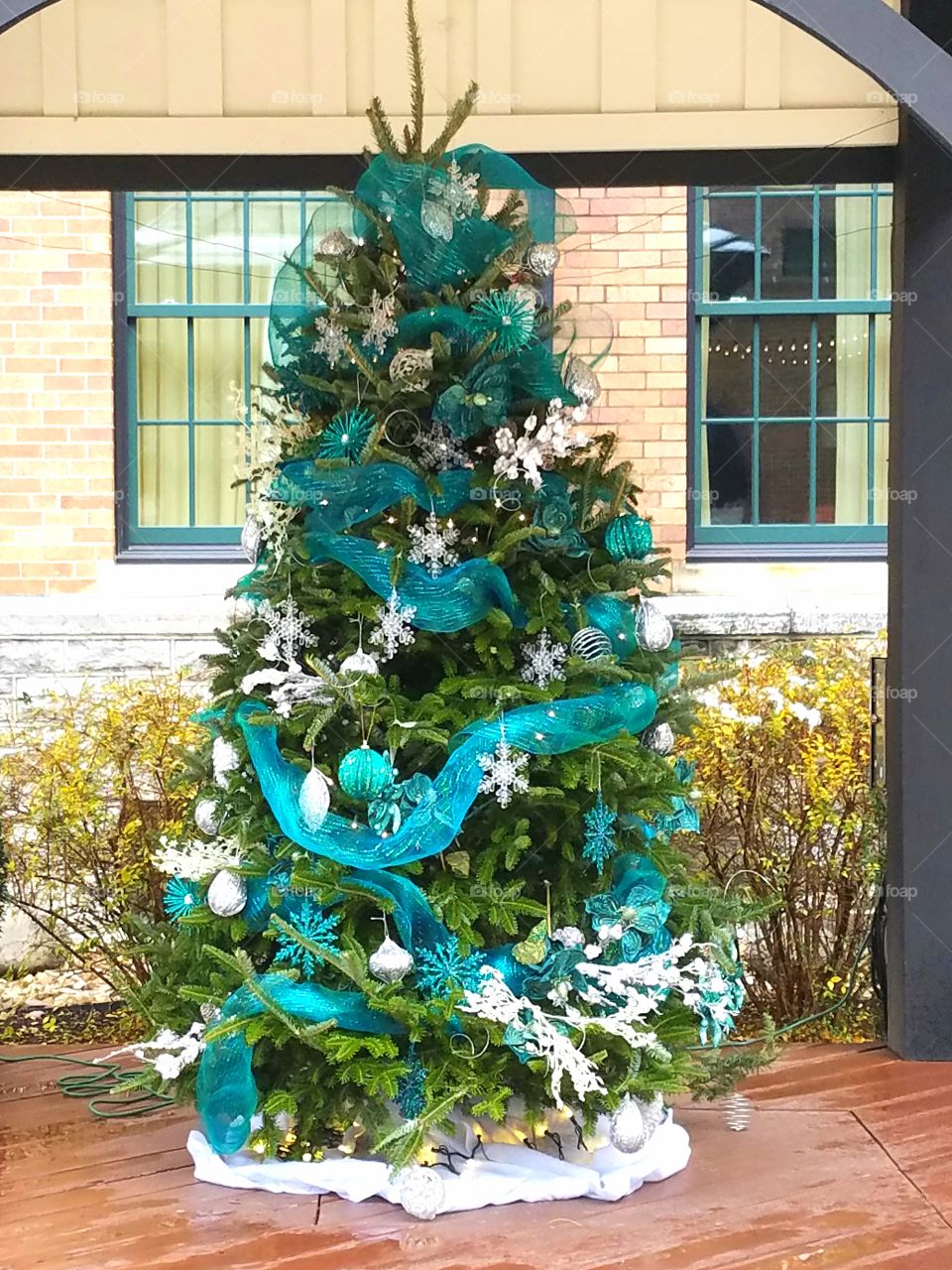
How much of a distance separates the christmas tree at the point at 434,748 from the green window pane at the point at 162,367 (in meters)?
3.16

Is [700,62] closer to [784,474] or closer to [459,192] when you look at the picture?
[459,192]

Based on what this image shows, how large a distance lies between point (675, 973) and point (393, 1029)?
647 mm

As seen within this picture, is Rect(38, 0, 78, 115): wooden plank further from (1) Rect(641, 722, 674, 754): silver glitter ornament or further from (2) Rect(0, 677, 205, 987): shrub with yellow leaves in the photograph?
(1) Rect(641, 722, 674, 754): silver glitter ornament

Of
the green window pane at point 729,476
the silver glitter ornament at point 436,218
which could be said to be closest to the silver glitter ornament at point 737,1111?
the silver glitter ornament at point 436,218

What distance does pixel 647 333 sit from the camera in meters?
5.86

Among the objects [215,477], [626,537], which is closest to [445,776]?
[626,537]

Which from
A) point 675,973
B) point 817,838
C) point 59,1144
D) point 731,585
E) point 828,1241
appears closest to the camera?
point 828,1241

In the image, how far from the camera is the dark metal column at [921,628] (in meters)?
3.73

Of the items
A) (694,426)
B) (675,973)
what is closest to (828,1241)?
(675,973)

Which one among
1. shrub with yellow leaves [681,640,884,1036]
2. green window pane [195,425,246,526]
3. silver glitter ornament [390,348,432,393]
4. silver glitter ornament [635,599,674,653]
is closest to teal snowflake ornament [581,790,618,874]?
silver glitter ornament [635,599,674,653]

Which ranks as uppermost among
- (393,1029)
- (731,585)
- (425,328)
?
(425,328)

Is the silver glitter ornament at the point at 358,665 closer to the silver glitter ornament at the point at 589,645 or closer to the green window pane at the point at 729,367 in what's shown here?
the silver glitter ornament at the point at 589,645

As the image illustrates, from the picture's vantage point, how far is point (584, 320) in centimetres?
316

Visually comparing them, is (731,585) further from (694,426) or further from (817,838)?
(817,838)
